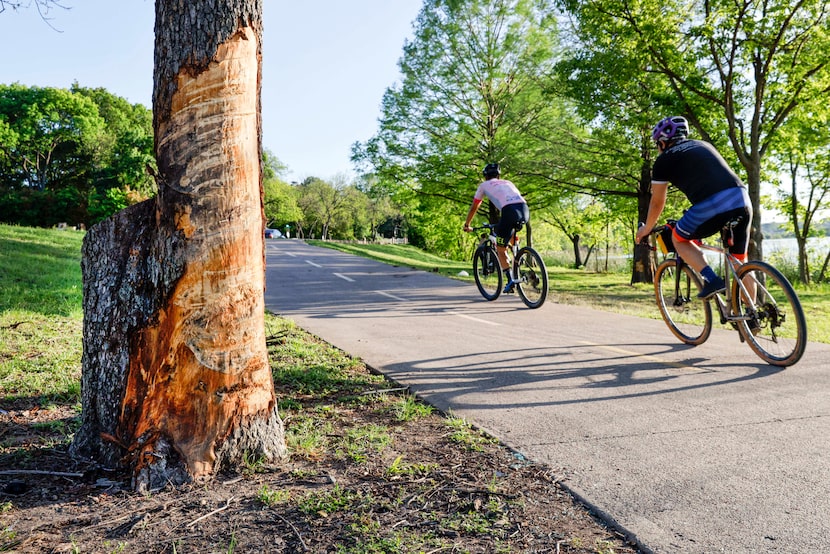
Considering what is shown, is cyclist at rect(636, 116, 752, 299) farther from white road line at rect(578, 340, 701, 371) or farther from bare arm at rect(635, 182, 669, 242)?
white road line at rect(578, 340, 701, 371)

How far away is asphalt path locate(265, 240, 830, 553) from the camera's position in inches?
95.8

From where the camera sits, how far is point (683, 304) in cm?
622

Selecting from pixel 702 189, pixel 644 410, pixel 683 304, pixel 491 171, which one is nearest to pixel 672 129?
pixel 702 189

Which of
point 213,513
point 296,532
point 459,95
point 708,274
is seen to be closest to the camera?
point 296,532

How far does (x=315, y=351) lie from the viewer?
233 inches

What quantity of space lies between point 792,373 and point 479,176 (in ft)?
54.3

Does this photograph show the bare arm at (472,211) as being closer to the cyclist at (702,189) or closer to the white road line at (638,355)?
the white road line at (638,355)

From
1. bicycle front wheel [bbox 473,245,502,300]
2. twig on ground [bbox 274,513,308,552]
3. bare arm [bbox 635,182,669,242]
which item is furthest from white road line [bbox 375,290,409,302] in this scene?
twig on ground [bbox 274,513,308,552]

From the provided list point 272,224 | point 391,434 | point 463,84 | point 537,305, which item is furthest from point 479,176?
point 272,224

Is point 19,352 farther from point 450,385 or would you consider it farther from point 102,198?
point 102,198

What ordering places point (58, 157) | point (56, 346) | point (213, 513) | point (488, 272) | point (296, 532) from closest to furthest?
point (296, 532) → point (213, 513) → point (56, 346) → point (488, 272) → point (58, 157)

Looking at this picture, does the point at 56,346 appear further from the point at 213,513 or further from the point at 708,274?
the point at 708,274

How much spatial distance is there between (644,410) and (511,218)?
5456 millimetres

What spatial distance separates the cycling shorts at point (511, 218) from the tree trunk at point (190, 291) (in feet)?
20.9
